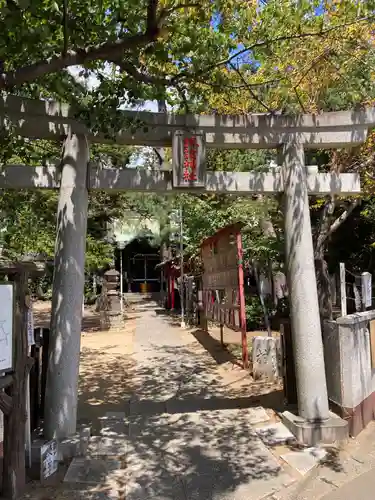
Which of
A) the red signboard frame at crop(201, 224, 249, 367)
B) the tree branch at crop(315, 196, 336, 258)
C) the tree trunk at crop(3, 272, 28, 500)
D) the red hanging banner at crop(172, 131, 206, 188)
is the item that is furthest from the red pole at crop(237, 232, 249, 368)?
the tree trunk at crop(3, 272, 28, 500)

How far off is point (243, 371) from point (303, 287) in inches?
149

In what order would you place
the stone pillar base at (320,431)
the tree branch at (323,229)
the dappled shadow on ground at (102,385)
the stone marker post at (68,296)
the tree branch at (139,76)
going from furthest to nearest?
the tree branch at (323,229), the dappled shadow on ground at (102,385), the stone pillar base at (320,431), the stone marker post at (68,296), the tree branch at (139,76)

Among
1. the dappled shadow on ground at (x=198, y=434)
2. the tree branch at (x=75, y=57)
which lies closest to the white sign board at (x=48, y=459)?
the dappled shadow on ground at (x=198, y=434)

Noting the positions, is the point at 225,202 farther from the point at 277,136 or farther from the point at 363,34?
the point at 277,136

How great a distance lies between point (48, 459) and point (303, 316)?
327cm

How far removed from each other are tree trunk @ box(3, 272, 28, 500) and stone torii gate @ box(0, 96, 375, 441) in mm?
977

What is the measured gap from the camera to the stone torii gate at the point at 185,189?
5145 millimetres

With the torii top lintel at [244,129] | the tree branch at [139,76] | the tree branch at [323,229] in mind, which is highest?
the tree branch at [139,76]

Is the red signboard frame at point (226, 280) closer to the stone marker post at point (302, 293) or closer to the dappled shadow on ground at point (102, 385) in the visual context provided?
the dappled shadow on ground at point (102, 385)

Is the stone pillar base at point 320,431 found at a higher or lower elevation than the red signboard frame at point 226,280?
lower

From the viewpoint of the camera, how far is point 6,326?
12.6 feet

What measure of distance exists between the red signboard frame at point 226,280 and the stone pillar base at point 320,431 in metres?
3.43

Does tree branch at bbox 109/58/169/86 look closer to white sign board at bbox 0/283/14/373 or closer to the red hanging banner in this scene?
the red hanging banner

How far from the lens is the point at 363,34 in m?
9.05
